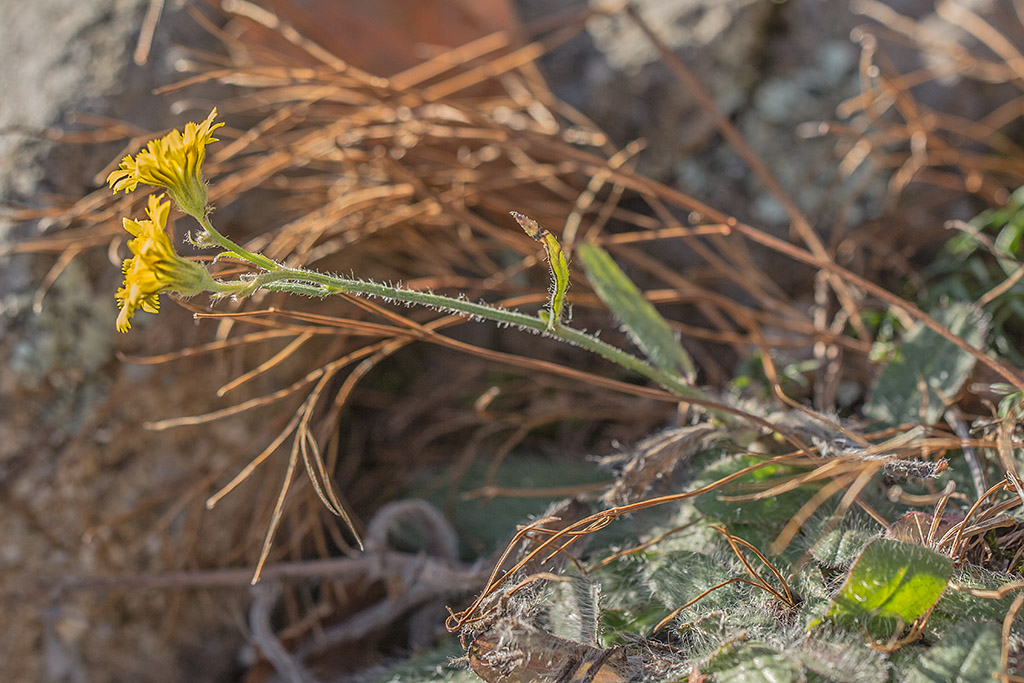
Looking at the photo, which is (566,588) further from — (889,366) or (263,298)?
(263,298)

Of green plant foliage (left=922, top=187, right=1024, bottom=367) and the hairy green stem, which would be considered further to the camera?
green plant foliage (left=922, top=187, right=1024, bottom=367)

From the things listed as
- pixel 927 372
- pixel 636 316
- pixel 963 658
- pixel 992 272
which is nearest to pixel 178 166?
pixel 636 316

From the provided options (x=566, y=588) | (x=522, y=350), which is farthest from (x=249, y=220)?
(x=566, y=588)

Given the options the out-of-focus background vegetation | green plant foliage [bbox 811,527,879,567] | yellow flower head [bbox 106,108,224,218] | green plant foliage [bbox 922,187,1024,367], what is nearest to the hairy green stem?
yellow flower head [bbox 106,108,224,218]

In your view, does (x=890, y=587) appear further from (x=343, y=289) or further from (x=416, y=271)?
(x=416, y=271)

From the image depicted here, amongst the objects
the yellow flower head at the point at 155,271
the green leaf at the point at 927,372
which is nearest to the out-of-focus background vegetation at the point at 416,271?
the green leaf at the point at 927,372

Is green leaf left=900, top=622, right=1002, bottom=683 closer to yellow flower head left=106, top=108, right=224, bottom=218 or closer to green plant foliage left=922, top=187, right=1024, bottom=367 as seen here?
green plant foliage left=922, top=187, right=1024, bottom=367

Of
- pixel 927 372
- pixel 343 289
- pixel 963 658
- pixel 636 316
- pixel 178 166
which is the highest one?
pixel 178 166

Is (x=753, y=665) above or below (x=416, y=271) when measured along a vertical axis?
below
